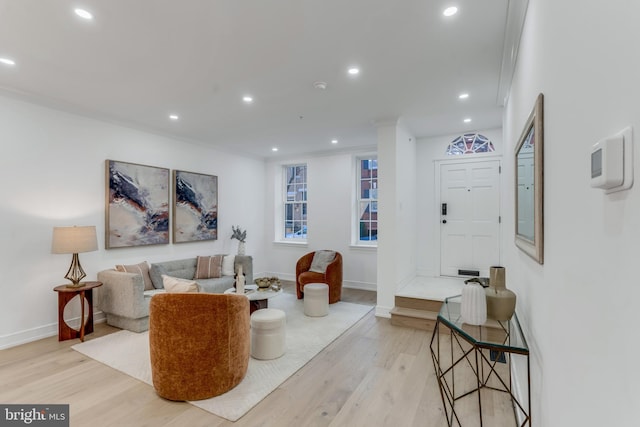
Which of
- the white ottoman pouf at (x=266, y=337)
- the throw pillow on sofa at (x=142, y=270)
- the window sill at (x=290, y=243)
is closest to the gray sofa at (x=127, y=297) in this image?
the throw pillow on sofa at (x=142, y=270)

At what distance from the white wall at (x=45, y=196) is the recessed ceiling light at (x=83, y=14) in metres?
2.12

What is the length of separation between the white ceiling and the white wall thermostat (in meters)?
1.79

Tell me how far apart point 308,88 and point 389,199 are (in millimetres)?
1878

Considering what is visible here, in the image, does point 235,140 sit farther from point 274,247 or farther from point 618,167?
point 618,167

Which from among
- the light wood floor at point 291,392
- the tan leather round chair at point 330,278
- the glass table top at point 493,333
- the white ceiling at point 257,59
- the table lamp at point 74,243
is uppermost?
the white ceiling at point 257,59

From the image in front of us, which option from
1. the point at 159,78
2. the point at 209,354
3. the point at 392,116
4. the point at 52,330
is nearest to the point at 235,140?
the point at 159,78

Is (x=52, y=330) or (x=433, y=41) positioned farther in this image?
(x=52, y=330)

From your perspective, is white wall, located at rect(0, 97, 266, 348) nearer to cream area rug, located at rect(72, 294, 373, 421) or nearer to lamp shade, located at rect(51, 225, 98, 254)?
lamp shade, located at rect(51, 225, 98, 254)

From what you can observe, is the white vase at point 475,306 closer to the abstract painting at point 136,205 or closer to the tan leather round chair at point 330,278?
the tan leather round chair at point 330,278

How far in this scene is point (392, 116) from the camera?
4.23 meters

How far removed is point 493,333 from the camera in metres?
1.85

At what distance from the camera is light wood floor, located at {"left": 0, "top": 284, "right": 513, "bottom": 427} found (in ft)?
7.09

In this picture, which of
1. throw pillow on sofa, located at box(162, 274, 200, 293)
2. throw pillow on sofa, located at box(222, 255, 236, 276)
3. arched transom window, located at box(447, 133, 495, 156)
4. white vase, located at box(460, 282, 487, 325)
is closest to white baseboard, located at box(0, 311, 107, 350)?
throw pillow on sofa, located at box(162, 274, 200, 293)

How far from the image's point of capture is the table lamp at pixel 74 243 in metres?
3.37
